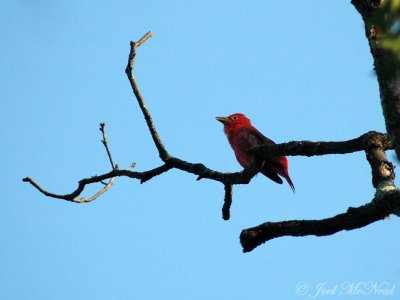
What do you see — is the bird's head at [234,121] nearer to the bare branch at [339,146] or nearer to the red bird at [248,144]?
the red bird at [248,144]

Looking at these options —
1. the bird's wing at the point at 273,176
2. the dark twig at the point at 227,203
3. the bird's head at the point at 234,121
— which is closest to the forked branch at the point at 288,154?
the dark twig at the point at 227,203

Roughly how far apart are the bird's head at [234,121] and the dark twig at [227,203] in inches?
121

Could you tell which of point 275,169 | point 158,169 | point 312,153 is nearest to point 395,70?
point 312,153

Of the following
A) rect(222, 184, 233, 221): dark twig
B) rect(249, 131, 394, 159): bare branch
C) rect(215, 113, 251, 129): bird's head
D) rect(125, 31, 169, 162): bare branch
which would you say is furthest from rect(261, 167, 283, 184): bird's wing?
rect(249, 131, 394, 159): bare branch

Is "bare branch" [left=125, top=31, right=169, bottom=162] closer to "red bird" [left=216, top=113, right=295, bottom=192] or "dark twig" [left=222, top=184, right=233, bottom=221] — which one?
"dark twig" [left=222, top=184, right=233, bottom=221]

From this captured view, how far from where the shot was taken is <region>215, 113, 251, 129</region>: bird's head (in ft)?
23.9

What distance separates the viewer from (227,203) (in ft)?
13.8

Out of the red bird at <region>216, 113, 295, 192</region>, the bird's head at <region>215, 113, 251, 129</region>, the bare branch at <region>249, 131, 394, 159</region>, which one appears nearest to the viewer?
the bare branch at <region>249, 131, 394, 159</region>

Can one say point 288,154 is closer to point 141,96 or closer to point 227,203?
point 227,203

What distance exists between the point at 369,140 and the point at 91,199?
2.39 m

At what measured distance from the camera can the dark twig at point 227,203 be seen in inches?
162

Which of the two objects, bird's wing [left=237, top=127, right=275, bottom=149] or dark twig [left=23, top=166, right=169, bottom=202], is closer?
dark twig [left=23, top=166, right=169, bottom=202]

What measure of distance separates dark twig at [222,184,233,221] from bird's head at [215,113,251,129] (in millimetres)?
3075

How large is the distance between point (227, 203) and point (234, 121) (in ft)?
10.9
